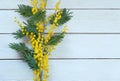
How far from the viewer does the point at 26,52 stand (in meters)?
1.26

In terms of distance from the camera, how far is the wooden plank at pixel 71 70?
4.31ft

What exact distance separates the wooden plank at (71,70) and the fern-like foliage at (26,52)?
76mm

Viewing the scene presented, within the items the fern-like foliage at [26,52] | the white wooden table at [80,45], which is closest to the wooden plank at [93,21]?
the white wooden table at [80,45]

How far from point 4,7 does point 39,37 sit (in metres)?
0.26

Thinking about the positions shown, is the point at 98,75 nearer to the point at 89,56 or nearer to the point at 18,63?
the point at 89,56

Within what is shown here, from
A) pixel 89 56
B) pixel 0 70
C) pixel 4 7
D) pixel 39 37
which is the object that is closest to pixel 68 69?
pixel 89 56

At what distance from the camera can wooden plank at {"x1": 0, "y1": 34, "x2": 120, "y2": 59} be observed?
4.32 ft

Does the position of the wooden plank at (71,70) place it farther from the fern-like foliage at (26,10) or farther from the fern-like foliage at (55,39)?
the fern-like foliage at (26,10)

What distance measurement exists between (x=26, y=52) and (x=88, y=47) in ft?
1.05

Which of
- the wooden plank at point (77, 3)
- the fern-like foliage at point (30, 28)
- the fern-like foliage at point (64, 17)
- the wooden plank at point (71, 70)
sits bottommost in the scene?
the wooden plank at point (71, 70)

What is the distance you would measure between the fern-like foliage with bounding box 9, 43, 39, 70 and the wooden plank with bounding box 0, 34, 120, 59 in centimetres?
12

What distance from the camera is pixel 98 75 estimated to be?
133 cm

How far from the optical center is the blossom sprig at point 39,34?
4.00 ft

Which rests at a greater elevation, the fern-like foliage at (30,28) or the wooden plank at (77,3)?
the wooden plank at (77,3)
